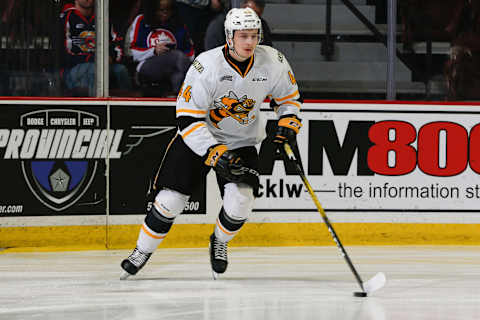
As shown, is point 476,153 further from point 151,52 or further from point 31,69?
point 31,69

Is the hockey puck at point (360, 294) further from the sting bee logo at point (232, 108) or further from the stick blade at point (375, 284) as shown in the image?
the sting bee logo at point (232, 108)

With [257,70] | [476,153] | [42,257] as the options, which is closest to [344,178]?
[476,153]

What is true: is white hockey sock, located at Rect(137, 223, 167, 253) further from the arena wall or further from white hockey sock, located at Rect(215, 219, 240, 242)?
the arena wall

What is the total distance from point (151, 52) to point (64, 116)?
644mm

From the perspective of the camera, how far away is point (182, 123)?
3824 millimetres

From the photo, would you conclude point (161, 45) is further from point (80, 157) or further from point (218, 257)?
point (218, 257)

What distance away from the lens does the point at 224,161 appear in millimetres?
3707

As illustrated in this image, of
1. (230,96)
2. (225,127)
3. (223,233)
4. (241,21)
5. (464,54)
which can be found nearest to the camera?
(241,21)

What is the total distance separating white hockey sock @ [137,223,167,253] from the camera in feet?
13.1

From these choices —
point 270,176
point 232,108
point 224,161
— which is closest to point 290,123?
point 232,108

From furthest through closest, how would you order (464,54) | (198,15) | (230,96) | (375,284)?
(464,54)
(198,15)
(230,96)
(375,284)

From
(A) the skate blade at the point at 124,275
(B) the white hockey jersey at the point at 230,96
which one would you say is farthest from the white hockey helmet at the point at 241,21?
(A) the skate blade at the point at 124,275

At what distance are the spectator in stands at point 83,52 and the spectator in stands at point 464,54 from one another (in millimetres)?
1999

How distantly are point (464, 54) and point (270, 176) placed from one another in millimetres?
1461
